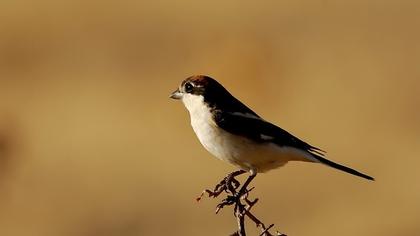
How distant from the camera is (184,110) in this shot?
52.9ft

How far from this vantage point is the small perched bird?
21.0 feet

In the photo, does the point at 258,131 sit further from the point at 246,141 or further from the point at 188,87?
the point at 188,87

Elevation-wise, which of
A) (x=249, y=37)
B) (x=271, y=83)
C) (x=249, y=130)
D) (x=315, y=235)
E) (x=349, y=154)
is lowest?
(x=249, y=130)

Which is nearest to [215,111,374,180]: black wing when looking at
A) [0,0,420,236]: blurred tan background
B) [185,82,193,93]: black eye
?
[185,82,193,93]: black eye

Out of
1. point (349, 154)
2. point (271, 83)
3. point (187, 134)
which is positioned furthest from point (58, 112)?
point (349, 154)

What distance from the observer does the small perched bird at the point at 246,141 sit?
6414 millimetres

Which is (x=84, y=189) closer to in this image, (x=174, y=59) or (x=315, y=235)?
(x=315, y=235)

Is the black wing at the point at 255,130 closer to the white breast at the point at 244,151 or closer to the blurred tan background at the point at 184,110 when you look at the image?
the white breast at the point at 244,151

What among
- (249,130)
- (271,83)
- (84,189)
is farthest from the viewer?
(271,83)

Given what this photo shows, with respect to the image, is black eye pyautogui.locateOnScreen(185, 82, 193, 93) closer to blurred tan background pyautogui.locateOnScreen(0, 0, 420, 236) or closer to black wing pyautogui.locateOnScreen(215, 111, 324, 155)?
black wing pyautogui.locateOnScreen(215, 111, 324, 155)

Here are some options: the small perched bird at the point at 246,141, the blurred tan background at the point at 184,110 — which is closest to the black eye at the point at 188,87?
the small perched bird at the point at 246,141

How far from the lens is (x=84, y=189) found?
14148 millimetres

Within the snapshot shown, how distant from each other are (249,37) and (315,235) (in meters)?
6.88

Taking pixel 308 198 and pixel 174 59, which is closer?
pixel 308 198
